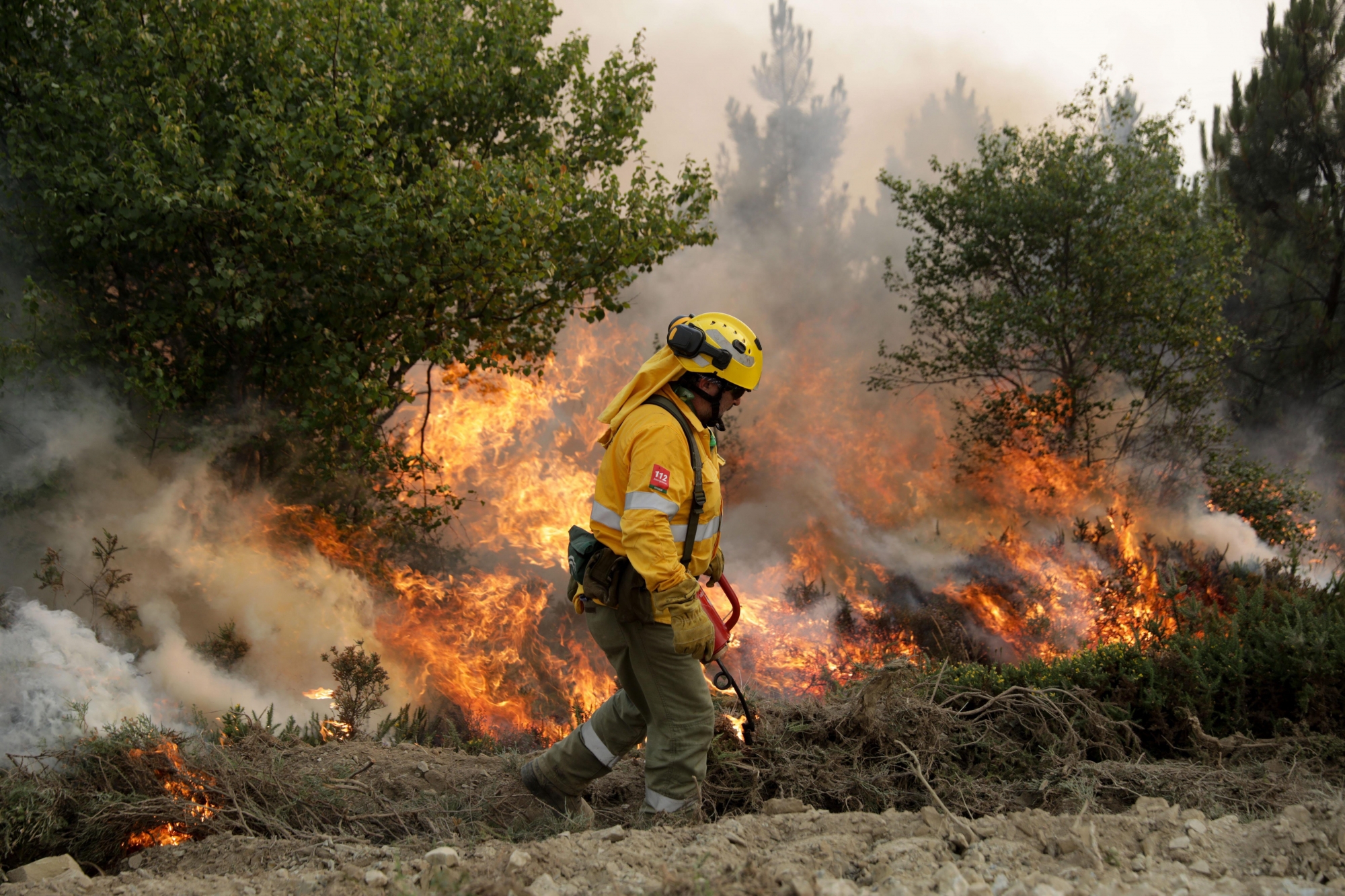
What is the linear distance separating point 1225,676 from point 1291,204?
1194cm

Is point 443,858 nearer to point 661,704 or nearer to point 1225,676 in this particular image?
point 661,704

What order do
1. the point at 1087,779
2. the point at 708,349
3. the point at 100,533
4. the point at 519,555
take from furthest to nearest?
the point at 519,555
the point at 100,533
the point at 1087,779
the point at 708,349

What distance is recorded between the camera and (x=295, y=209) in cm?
558

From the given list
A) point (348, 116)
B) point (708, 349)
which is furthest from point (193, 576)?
point (708, 349)

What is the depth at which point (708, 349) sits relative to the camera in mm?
3416

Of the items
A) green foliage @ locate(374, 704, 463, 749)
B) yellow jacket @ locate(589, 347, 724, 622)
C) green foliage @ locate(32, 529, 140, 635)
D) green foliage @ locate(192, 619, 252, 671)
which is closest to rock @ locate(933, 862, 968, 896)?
yellow jacket @ locate(589, 347, 724, 622)

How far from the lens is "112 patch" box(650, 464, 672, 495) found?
3.14 meters

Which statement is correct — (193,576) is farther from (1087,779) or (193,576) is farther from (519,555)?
(1087,779)

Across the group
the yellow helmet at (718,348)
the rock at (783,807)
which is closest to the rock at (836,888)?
the rock at (783,807)

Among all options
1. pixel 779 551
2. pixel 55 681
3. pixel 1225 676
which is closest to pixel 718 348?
pixel 1225 676

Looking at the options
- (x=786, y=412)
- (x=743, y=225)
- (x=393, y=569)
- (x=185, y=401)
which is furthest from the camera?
(x=743, y=225)

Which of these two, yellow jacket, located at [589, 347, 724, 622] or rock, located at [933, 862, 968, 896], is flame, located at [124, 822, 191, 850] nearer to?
yellow jacket, located at [589, 347, 724, 622]

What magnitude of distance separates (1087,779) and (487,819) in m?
2.69

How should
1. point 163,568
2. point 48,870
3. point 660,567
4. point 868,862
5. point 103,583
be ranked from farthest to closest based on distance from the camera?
point 163,568 < point 103,583 < point 660,567 < point 48,870 < point 868,862
